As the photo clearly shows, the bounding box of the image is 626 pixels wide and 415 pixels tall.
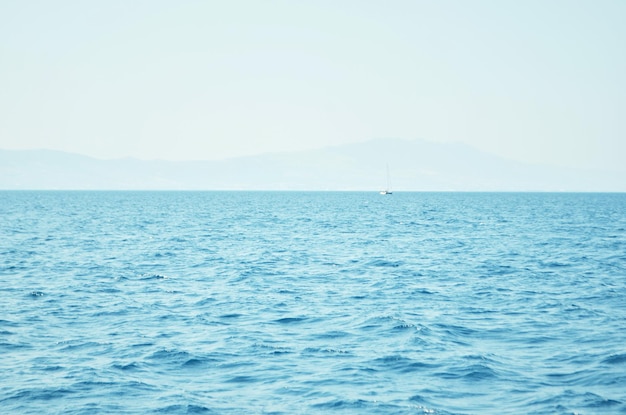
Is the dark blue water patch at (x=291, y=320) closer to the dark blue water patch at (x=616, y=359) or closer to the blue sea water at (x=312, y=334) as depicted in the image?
the blue sea water at (x=312, y=334)

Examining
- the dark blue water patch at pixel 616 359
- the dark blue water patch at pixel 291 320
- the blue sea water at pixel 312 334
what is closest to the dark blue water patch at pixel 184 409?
the blue sea water at pixel 312 334

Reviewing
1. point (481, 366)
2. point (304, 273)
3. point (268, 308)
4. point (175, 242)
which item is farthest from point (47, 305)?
point (175, 242)

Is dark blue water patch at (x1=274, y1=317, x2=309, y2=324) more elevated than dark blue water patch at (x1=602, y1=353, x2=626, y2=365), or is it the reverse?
dark blue water patch at (x1=602, y1=353, x2=626, y2=365)

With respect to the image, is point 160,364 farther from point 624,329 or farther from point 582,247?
point 582,247

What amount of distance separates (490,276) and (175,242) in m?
30.1

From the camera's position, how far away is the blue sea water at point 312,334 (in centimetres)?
1641

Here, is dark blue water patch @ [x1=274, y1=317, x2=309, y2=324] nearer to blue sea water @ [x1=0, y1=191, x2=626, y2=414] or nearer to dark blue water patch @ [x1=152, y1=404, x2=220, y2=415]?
blue sea water @ [x1=0, y1=191, x2=626, y2=414]

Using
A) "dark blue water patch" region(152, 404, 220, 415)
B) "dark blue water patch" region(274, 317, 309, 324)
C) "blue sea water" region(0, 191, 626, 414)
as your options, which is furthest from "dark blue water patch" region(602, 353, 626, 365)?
"dark blue water patch" region(152, 404, 220, 415)

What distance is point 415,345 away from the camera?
2119 centimetres

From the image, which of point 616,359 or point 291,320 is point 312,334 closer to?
point 291,320

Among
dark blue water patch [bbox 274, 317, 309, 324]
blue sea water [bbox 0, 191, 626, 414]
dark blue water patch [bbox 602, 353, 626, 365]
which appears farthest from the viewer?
dark blue water patch [bbox 274, 317, 309, 324]

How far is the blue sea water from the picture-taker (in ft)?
53.8

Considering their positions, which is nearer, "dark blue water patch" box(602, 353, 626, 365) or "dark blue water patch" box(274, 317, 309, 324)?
"dark blue water patch" box(602, 353, 626, 365)

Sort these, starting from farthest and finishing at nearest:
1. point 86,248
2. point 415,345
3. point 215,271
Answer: point 86,248 < point 215,271 < point 415,345
